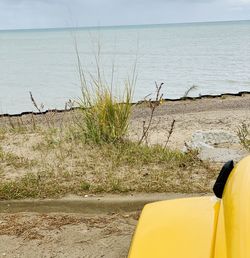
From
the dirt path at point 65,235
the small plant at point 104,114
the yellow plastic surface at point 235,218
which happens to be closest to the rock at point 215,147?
the small plant at point 104,114

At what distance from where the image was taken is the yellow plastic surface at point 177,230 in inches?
73.6

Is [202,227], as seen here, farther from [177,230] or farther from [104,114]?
[104,114]

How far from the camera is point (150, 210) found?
2295 millimetres

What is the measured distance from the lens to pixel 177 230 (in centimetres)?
204

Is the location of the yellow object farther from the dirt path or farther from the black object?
the dirt path

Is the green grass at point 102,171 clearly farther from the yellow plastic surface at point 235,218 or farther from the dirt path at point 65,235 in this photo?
the yellow plastic surface at point 235,218

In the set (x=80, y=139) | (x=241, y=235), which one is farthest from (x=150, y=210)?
(x=80, y=139)

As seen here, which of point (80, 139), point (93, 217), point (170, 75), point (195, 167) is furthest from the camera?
point (170, 75)

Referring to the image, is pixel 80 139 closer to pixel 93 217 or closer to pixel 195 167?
pixel 195 167

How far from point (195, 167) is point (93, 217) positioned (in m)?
1.56

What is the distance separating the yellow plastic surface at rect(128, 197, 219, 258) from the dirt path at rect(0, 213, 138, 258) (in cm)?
149

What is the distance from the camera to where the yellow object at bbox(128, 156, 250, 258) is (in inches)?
64.7

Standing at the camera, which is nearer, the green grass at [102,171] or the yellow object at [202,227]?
the yellow object at [202,227]

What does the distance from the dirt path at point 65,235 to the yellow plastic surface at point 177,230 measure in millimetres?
1492
